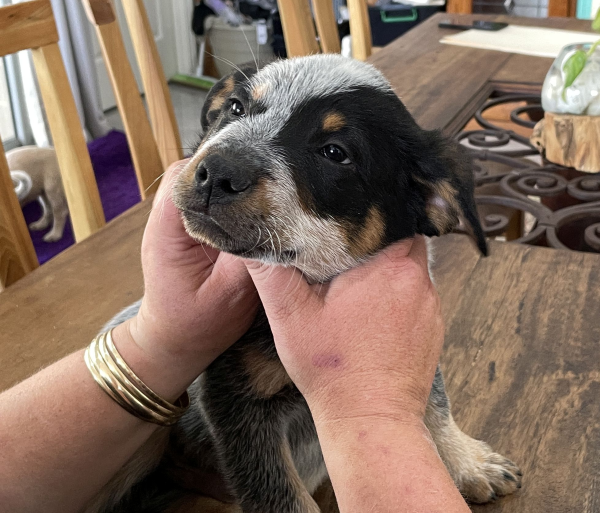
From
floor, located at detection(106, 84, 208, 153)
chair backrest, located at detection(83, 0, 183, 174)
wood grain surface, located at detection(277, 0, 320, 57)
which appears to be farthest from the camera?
floor, located at detection(106, 84, 208, 153)

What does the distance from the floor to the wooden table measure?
322 centimetres

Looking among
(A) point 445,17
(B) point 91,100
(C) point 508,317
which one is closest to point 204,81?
(B) point 91,100

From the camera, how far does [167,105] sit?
2.11m

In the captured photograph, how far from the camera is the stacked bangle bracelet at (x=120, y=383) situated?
94 centimetres

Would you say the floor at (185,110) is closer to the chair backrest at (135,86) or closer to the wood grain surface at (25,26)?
the chair backrest at (135,86)

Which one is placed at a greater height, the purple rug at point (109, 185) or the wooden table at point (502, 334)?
the wooden table at point (502, 334)

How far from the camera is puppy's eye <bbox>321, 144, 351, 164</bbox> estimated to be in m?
0.98

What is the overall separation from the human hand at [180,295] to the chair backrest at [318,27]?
1.37 m

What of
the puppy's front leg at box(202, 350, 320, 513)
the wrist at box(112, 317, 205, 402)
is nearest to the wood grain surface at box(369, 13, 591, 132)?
the puppy's front leg at box(202, 350, 320, 513)

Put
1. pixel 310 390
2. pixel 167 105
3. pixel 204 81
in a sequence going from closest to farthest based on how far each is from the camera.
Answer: pixel 310 390 < pixel 167 105 < pixel 204 81

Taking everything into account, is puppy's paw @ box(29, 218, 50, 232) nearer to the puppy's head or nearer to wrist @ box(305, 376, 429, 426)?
the puppy's head

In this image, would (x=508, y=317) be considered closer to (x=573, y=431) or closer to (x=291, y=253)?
(x=573, y=431)

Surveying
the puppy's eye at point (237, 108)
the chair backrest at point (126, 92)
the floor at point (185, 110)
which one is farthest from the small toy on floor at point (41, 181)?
the puppy's eye at point (237, 108)

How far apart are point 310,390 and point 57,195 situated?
2.94 metres
